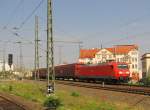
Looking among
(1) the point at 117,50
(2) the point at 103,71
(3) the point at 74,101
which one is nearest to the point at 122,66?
(2) the point at 103,71

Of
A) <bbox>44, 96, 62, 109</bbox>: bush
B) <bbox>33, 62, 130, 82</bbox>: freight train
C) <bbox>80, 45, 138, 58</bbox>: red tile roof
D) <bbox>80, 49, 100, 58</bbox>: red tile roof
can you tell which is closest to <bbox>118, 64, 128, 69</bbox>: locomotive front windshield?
<bbox>33, 62, 130, 82</bbox>: freight train

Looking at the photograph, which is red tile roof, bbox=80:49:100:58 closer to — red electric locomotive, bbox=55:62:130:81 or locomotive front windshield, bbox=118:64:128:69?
red electric locomotive, bbox=55:62:130:81

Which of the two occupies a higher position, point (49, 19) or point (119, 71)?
point (49, 19)

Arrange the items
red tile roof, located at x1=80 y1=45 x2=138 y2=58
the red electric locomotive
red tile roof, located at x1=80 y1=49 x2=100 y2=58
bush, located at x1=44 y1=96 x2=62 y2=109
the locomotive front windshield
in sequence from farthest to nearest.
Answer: red tile roof, located at x1=80 y1=49 x2=100 y2=58, red tile roof, located at x1=80 y1=45 x2=138 y2=58, the locomotive front windshield, the red electric locomotive, bush, located at x1=44 y1=96 x2=62 y2=109

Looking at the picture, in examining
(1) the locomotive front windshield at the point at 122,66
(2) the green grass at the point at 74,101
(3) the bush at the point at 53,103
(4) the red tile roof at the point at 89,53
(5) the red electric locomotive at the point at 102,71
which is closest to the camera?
(3) the bush at the point at 53,103

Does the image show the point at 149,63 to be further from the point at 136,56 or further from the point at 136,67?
the point at 136,56

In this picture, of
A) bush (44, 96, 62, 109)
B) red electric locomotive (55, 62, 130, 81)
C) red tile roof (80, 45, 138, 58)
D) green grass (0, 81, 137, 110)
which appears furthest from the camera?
red tile roof (80, 45, 138, 58)

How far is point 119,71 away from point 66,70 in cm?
2471

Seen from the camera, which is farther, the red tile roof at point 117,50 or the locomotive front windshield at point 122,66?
the red tile roof at point 117,50

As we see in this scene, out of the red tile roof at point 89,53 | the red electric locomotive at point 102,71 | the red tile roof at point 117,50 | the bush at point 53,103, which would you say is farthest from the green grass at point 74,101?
the red tile roof at point 89,53

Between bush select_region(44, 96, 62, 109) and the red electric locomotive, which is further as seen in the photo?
the red electric locomotive

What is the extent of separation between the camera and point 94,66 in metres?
60.7

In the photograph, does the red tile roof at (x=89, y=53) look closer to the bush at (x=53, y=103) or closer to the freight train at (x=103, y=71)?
the freight train at (x=103, y=71)

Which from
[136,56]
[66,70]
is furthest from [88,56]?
[66,70]
